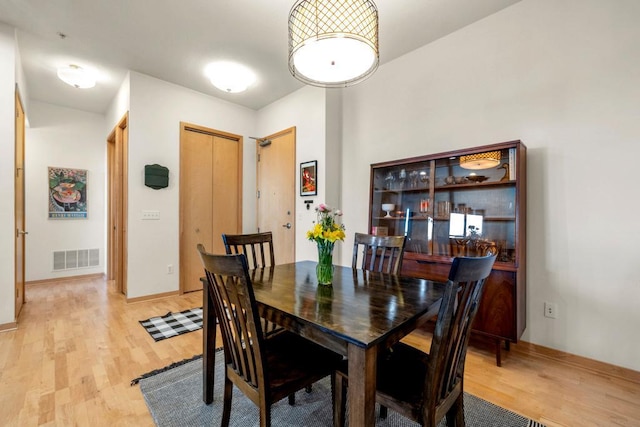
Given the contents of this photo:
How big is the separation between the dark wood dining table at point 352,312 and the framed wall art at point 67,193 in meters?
4.59

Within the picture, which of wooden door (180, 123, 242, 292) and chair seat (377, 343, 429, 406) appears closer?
chair seat (377, 343, 429, 406)

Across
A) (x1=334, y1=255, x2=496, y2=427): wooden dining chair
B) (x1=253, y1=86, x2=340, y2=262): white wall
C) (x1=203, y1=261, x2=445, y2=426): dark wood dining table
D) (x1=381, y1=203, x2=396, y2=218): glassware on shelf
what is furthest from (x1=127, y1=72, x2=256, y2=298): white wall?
(x1=334, y1=255, x2=496, y2=427): wooden dining chair

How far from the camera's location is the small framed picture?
12.0 feet

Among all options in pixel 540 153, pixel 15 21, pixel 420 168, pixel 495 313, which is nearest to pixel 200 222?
pixel 15 21

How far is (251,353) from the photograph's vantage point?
45.6 inches

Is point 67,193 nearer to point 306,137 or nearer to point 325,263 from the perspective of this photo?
point 306,137

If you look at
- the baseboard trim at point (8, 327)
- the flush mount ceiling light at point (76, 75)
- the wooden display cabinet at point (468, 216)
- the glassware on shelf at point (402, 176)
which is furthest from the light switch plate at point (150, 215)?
the glassware on shelf at point (402, 176)

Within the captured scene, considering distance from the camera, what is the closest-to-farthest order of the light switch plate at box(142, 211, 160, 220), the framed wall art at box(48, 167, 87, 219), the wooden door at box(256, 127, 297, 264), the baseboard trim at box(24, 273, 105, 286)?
the light switch plate at box(142, 211, 160, 220) → the wooden door at box(256, 127, 297, 264) → the baseboard trim at box(24, 273, 105, 286) → the framed wall art at box(48, 167, 87, 219)

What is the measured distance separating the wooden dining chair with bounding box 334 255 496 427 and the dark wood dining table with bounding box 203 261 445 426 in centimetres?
14

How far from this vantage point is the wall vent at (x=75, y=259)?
4551mm

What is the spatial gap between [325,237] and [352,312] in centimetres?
48

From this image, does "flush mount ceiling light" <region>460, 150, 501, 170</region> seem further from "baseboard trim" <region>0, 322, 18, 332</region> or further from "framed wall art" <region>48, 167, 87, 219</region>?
"framed wall art" <region>48, 167, 87, 219</region>

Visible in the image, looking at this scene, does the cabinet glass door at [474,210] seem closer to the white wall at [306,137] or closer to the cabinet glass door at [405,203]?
the cabinet glass door at [405,203]

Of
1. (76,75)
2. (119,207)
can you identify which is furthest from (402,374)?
(76,75)
